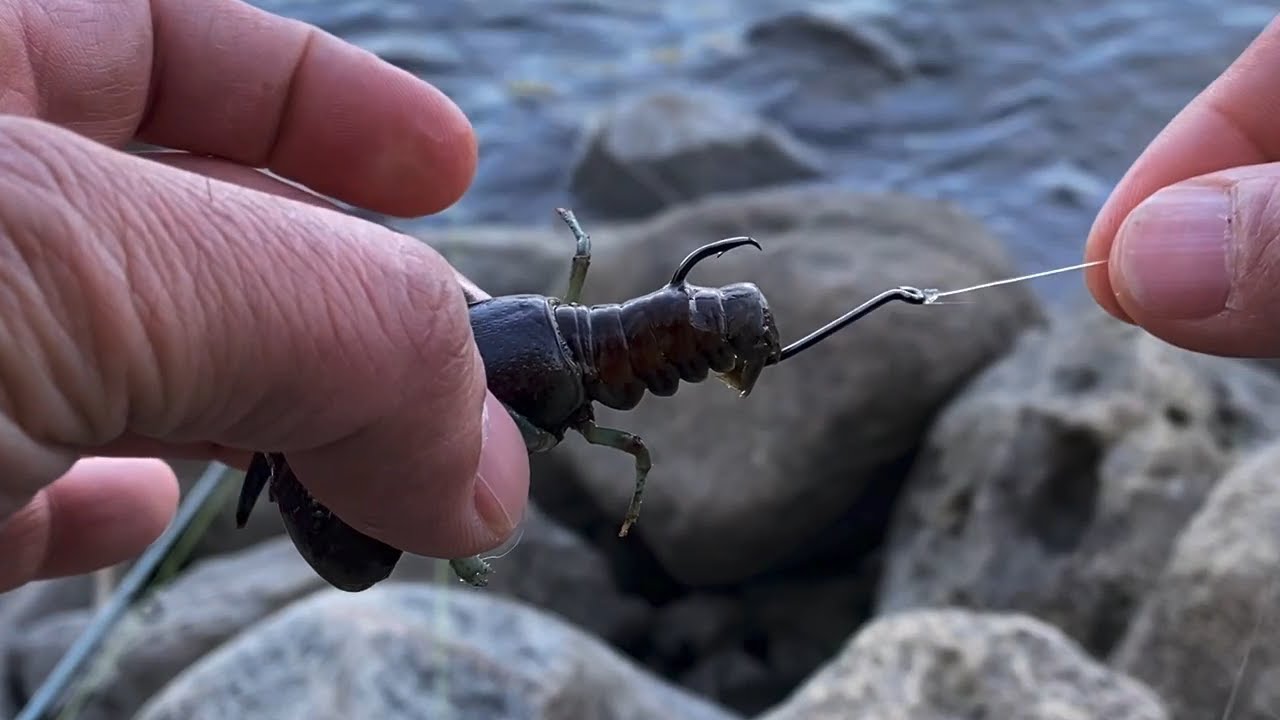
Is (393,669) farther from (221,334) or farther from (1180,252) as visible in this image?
(1180,252)

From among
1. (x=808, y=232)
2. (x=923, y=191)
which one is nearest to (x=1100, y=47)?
(x=923, y=191)

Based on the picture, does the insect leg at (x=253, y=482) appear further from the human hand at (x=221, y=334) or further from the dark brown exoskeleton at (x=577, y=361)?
the human hand at (x=221, y=334)

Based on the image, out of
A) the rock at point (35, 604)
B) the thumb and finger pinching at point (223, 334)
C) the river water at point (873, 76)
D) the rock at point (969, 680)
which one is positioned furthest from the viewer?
the river water at point (873, 76)

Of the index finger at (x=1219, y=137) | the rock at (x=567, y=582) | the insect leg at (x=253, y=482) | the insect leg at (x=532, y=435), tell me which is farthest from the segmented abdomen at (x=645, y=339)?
the rock at (x=567, y=582)

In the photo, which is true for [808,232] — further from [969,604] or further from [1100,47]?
[1100,47]

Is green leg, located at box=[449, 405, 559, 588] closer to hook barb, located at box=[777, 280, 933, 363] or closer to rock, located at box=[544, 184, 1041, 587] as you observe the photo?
hook barb, located at box=[777, 280, 933, 363]

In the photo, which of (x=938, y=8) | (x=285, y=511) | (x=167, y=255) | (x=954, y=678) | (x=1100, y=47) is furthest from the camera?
(x=938, y=8)
